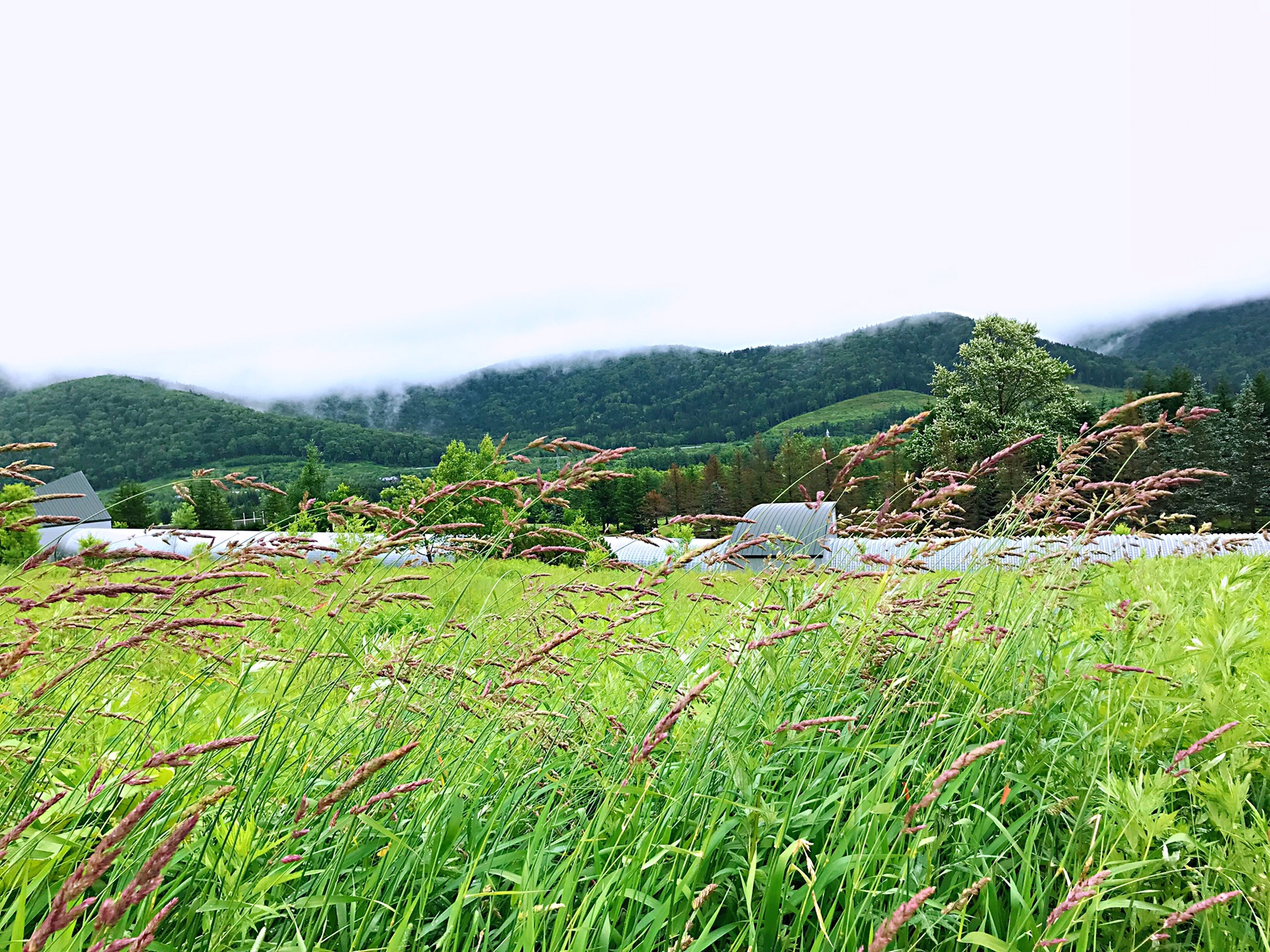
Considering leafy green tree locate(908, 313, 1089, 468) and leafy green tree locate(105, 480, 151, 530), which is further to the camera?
leafy green tree locate(908, 313, 1089, 468)

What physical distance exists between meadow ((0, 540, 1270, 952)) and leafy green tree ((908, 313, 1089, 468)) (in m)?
36.0

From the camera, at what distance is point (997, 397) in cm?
3891

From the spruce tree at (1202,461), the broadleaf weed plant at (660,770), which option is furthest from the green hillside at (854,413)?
the broadleaf weed plant at (660,770)

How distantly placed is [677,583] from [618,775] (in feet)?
13.4

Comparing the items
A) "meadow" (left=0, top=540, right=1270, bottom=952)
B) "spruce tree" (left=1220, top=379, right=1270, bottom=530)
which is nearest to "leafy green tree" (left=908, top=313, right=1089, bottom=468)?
"spruce tree" (left=1220, top=379, right=1270, bottom=530)

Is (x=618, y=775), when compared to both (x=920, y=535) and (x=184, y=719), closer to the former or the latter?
(x=184, y=719)

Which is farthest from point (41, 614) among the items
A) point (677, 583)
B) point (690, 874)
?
point (690, 874)

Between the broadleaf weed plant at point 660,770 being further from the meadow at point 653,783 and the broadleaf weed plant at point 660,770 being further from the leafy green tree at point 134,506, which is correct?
the leafy green tree at point 134,506

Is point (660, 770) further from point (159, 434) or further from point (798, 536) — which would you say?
point (159, 434)

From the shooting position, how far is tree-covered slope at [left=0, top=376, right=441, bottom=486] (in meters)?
146

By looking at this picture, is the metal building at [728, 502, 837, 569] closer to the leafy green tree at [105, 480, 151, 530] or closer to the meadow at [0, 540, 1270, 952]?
the meadow at [0, 540, 1270, 952]

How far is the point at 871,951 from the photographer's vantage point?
92 centimetres

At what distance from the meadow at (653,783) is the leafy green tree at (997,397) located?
3600 cm

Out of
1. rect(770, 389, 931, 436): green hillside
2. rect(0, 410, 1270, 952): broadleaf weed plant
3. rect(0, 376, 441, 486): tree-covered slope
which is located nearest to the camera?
rect(0, 410, 1270, 952): broadleaf weed plant
